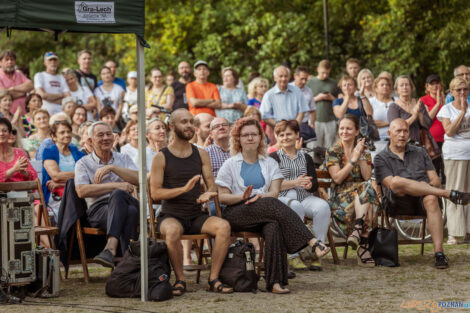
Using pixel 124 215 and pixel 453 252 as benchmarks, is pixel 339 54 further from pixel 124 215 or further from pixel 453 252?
pixel 124 215

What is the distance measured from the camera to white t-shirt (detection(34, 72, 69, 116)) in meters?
12.1

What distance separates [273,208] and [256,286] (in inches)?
27.2

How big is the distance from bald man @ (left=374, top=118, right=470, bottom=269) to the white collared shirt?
1.40 metres

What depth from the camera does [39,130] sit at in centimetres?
1026

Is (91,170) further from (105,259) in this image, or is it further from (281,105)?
(281,105)

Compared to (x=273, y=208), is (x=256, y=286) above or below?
below

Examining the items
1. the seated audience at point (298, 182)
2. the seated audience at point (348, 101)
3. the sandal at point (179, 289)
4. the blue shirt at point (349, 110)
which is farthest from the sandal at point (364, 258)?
the seated audience at point (348, 101)

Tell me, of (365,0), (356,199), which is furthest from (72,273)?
(365,0)

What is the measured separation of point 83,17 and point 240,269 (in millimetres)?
2407

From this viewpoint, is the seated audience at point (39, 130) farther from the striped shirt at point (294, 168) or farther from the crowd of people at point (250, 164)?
the striped shirt at point (294, 168)

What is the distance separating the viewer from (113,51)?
1305 inches

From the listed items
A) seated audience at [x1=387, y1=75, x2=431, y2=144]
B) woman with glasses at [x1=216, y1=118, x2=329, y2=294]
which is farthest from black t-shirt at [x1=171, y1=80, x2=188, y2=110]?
woman with glasses at [x1=216, y1=118, x2=329, y2=294]

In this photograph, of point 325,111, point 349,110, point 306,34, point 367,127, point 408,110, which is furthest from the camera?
point 306,34

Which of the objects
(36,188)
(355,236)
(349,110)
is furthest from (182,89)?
(36,188)
